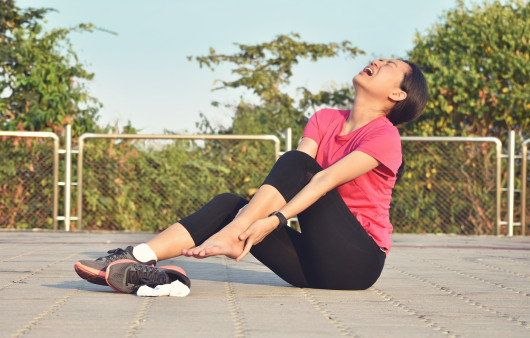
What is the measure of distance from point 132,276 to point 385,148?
1.29 m

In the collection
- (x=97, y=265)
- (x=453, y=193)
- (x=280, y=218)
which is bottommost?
(x=453, y=193)

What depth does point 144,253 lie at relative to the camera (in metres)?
3.72

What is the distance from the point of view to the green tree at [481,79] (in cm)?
1128

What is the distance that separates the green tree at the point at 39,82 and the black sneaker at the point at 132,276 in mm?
7361

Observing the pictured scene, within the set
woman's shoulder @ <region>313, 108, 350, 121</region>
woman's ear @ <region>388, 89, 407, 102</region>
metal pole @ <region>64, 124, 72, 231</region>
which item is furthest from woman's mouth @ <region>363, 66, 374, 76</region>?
metal pole @ <region>64, 124, 72, 231</region>

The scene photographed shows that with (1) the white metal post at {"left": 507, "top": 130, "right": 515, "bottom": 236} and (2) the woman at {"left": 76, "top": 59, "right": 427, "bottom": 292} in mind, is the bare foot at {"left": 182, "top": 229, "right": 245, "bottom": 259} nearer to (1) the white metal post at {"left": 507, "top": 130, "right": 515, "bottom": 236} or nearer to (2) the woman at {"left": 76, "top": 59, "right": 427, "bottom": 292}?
(2) the woman at {"left": 76, "top": 59, "right": 427, "bottom": 292}

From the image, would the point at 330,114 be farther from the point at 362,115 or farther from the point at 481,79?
the point at 481,79

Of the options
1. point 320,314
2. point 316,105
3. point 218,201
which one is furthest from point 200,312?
point 316,105

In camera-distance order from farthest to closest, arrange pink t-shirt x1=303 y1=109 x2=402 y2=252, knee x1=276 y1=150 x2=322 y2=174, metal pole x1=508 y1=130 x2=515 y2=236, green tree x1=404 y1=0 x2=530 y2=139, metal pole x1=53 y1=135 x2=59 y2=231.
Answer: green tree x1=404 y1=0 x2=530 y2=139, metal pole x1=508 y1=130 x2=515 y2=236, metal pole x1=53 y1=135 x2=59 y2=231, pink t-shirt x1=303 y1=109 x2=402 y2=252, knee x1=276 y1=150 x2=322 y2=174

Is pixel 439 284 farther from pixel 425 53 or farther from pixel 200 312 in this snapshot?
pixel 425 53

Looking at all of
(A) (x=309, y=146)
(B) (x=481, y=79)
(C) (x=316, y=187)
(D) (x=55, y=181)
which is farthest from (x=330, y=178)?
(B) (x=481, y=79)

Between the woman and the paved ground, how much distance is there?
14cm

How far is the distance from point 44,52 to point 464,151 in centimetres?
572

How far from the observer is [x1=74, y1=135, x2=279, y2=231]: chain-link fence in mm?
10023
